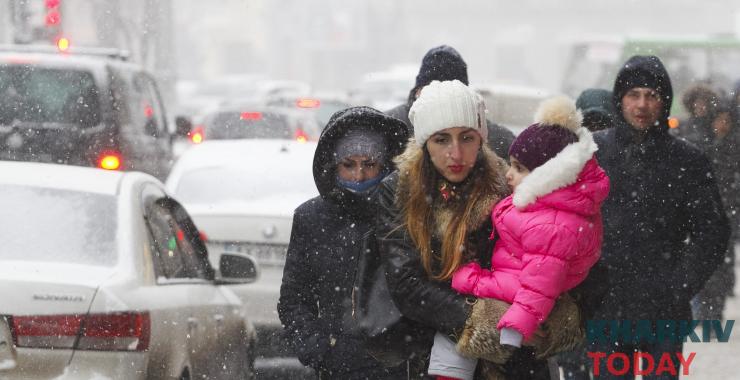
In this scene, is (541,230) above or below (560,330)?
above

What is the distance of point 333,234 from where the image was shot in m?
5.32

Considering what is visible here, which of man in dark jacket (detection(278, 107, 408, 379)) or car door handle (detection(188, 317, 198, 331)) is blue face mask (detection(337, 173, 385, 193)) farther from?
car door handle (detection(188, 317, 198, 331))

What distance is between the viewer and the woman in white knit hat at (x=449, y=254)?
13.6 feet

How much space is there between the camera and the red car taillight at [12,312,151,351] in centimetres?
524

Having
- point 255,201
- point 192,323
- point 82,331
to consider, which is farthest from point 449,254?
point 255,201

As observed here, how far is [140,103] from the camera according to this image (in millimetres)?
14344

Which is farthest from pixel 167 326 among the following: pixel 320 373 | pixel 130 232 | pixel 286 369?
pixel 286 369

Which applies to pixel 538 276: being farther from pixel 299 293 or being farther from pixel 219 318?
pixel 219 318

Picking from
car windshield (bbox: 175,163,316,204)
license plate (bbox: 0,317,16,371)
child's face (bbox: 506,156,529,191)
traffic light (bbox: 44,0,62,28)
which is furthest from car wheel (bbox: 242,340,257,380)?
traffic light (bbox: 44,0,62,28)

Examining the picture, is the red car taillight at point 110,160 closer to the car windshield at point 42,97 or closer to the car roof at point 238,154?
the car windshield at point 42,97

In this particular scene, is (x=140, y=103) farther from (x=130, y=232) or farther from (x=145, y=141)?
(x=130, y=232)

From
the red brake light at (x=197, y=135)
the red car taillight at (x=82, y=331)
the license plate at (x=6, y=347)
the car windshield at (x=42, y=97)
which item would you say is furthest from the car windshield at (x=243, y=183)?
the red brake light at (x=197, y=135)

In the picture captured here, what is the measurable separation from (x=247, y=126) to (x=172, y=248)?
15838 millimetres

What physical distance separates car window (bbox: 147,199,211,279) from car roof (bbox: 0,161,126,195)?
23 centimetres
